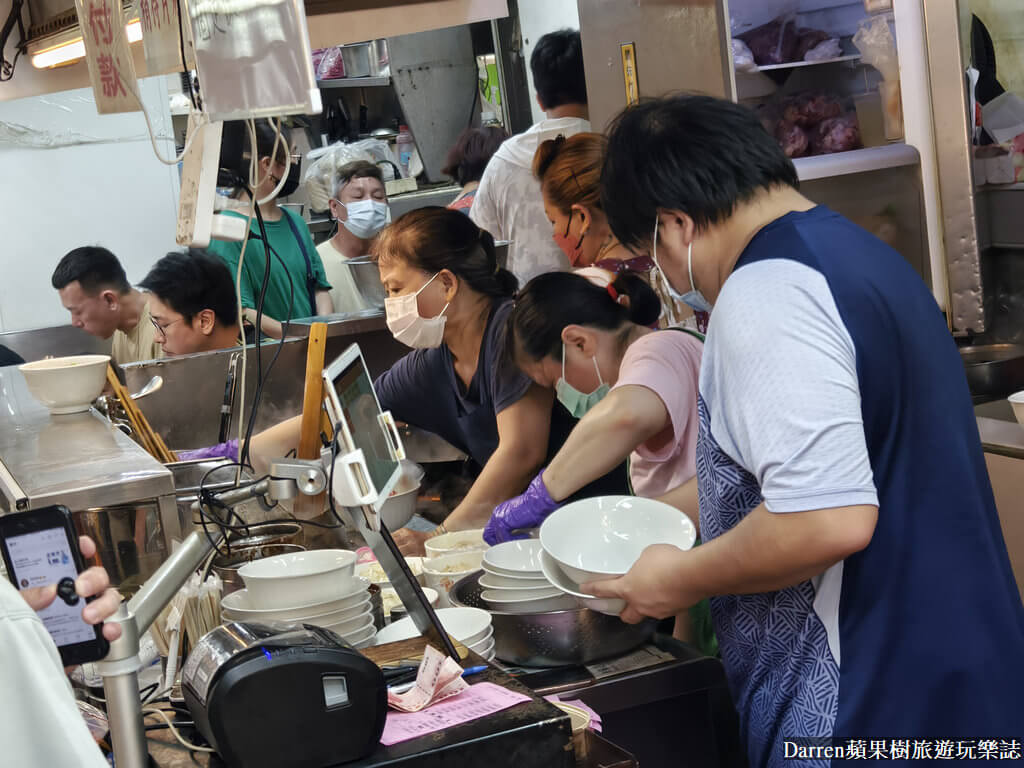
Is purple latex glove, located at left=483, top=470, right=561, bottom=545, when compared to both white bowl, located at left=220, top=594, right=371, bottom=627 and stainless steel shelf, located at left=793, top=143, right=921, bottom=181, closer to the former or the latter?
white bowl, located at left=220, top=594, right=371, bottom=627

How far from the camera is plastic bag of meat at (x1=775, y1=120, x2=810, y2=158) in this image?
143 inches

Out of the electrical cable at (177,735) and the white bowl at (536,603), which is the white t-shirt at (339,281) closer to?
the white bowl at (536,603)

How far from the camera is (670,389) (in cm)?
231

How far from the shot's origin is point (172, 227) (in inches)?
259

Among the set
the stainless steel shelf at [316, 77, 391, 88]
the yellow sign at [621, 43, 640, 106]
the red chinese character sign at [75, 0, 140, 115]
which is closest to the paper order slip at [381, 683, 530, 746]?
the red chinese character sign at [75, 0, 140, 115]

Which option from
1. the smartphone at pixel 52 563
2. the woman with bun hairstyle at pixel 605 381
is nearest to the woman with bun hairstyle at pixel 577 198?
the woman with bun hairstyle at pixel 605 381

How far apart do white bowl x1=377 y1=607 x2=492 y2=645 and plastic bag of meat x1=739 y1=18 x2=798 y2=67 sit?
8.35 ft

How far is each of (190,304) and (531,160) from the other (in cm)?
155

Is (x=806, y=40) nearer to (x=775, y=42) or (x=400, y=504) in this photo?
(x=775, y=42)

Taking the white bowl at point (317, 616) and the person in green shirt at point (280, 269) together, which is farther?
the person in green shirt at point (280, 269)

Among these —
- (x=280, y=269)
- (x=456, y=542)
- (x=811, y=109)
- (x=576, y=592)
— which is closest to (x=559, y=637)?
(x=576, y=592)

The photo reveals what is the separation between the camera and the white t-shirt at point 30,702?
0.90 meters

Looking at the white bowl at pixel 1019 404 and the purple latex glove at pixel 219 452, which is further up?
the purple latex glove at pixel 219 452

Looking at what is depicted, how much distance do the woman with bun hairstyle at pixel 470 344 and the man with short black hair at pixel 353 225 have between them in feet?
7.56
